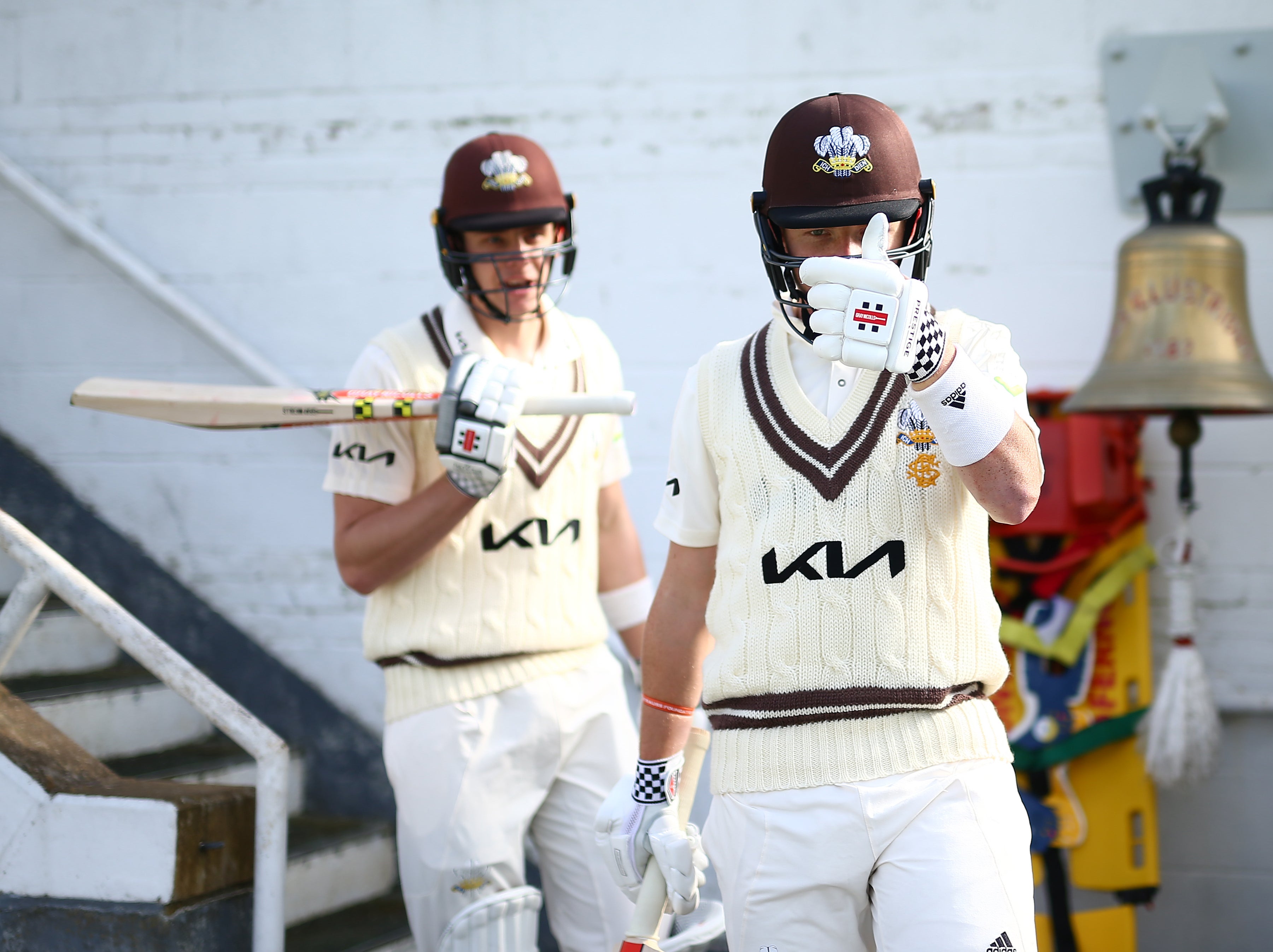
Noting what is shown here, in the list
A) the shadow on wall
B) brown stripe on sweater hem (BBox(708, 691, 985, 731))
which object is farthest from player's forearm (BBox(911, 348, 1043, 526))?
the shadow on wall

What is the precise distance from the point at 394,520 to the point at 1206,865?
7.41ft

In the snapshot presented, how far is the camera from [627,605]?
2.31 meters

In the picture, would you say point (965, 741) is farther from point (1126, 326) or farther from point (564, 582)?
point (1126, 326)

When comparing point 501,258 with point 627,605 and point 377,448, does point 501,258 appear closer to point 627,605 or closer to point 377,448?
point 377,448

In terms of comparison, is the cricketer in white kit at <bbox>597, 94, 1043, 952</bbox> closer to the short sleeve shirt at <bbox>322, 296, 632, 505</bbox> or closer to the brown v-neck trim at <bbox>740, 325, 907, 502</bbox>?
the brown v-neck trim at <bbox>740, 325, 907, 502</bbox>

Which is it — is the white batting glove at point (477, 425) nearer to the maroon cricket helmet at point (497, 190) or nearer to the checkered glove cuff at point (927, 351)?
the maroon cricket helmet at point (497, 190)

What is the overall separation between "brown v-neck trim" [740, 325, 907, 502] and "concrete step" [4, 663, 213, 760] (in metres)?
1.96

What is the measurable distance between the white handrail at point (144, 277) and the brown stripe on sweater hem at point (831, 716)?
2.16 metres

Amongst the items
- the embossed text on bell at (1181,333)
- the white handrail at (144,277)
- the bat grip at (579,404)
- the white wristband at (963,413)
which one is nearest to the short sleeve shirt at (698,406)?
the white wristband at (963,413)

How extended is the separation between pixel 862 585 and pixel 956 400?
0.25m

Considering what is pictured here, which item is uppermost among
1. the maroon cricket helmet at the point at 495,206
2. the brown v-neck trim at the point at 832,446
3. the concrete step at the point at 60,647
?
the maroon cricket helmet at the point at 495,206

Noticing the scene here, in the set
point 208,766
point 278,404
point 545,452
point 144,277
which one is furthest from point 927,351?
point 144,277

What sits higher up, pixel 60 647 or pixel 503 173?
Result: pixel 503 173

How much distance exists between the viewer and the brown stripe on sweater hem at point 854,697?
142 centimetres
